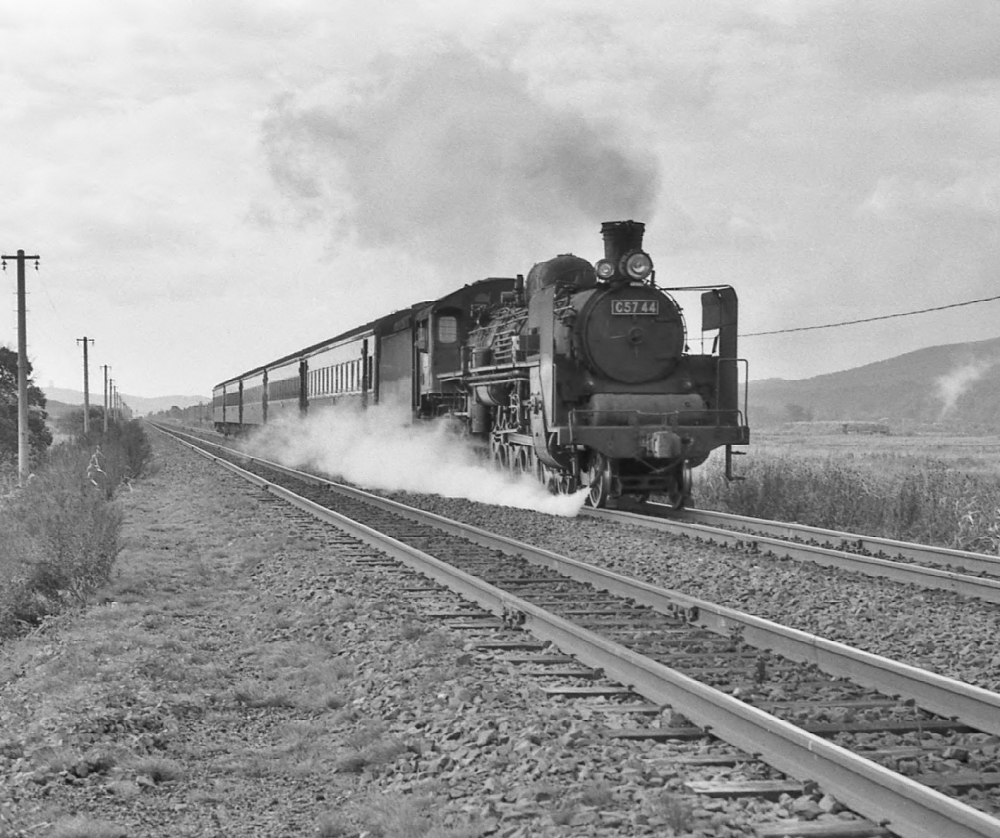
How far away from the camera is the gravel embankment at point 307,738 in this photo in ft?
12.8

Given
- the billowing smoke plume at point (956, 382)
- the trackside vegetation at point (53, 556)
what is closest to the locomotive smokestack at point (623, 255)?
the trackside vegetation at point (53, 556)

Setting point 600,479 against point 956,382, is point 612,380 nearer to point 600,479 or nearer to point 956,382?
point 600,479

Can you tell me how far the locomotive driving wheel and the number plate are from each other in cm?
183

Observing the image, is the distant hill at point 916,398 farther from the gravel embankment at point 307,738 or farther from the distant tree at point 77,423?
the gravel embankment at point 307,738

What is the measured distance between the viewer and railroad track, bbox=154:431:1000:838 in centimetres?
383

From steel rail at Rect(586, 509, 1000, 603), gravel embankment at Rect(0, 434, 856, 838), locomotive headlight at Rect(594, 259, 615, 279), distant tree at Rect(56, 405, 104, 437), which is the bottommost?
gravel embankment at Rect(0, 434, 856, 838)

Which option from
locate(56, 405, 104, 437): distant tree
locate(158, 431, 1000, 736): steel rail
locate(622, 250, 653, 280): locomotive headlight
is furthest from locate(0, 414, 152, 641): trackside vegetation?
locate(56, 405, 104, 437): distant tree

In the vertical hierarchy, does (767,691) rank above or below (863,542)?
below

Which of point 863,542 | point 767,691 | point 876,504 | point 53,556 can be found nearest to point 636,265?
point 876,504

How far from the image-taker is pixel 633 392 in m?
13.9

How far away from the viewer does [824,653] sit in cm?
577

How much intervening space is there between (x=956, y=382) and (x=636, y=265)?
188 m

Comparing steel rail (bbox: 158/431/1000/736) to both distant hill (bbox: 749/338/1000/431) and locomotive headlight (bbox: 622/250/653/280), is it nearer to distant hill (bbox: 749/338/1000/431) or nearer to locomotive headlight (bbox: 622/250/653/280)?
locomotive headlight (bbox: 622/250/653/280)

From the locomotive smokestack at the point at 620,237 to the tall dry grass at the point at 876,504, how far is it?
3377mm
